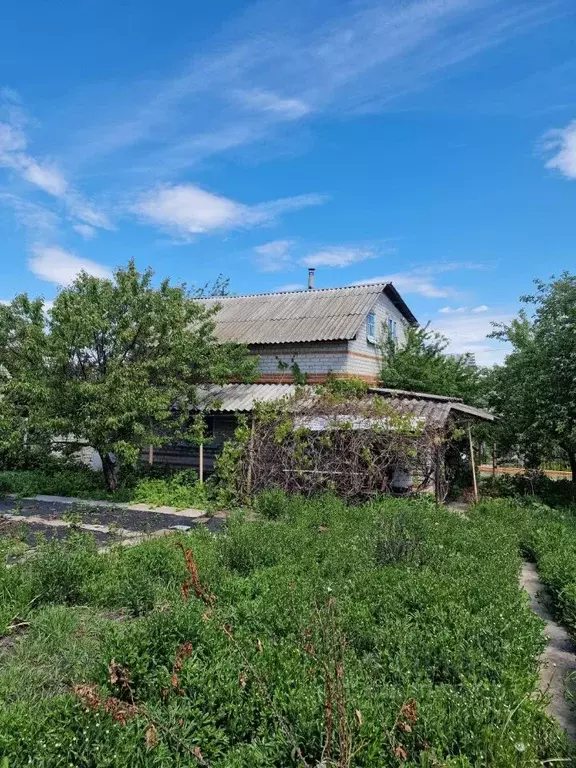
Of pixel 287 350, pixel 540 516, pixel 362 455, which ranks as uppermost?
pixel 287 350

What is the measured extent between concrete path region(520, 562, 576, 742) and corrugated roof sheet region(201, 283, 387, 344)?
11481 mm

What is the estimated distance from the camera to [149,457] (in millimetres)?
17328

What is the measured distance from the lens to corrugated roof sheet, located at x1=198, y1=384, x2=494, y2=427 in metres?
12.7

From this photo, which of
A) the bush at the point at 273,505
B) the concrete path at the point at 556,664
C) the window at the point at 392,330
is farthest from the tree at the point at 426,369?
the concrete path at the point at 556,664

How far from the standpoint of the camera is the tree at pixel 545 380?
1229cm

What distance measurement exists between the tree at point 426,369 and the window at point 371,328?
0.92 m

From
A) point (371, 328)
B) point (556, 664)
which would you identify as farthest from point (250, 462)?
point (556, 664)

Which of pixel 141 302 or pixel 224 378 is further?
pixel 224 378

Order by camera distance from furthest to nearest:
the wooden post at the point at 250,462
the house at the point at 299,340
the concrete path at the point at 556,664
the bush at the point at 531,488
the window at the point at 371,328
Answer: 1. the window at the point at 371,328
2. the house at the point at 299,340
3. the bush at the point at 531,488
4. the wooden post at the point at 250,462
5. the concrete path at the point at 556,664

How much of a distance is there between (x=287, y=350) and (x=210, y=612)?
47.4 ft

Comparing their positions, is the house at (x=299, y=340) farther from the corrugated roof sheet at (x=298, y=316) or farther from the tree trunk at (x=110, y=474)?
the tree trunk at (x=110, y=474)

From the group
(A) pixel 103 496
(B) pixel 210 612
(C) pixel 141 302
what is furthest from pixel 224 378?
(B) pixel 210 612

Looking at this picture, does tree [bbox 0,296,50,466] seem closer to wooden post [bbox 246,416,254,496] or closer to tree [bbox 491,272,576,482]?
wooden post [bbox 246,416,254,496]

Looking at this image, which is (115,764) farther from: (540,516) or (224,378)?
(224,378)
